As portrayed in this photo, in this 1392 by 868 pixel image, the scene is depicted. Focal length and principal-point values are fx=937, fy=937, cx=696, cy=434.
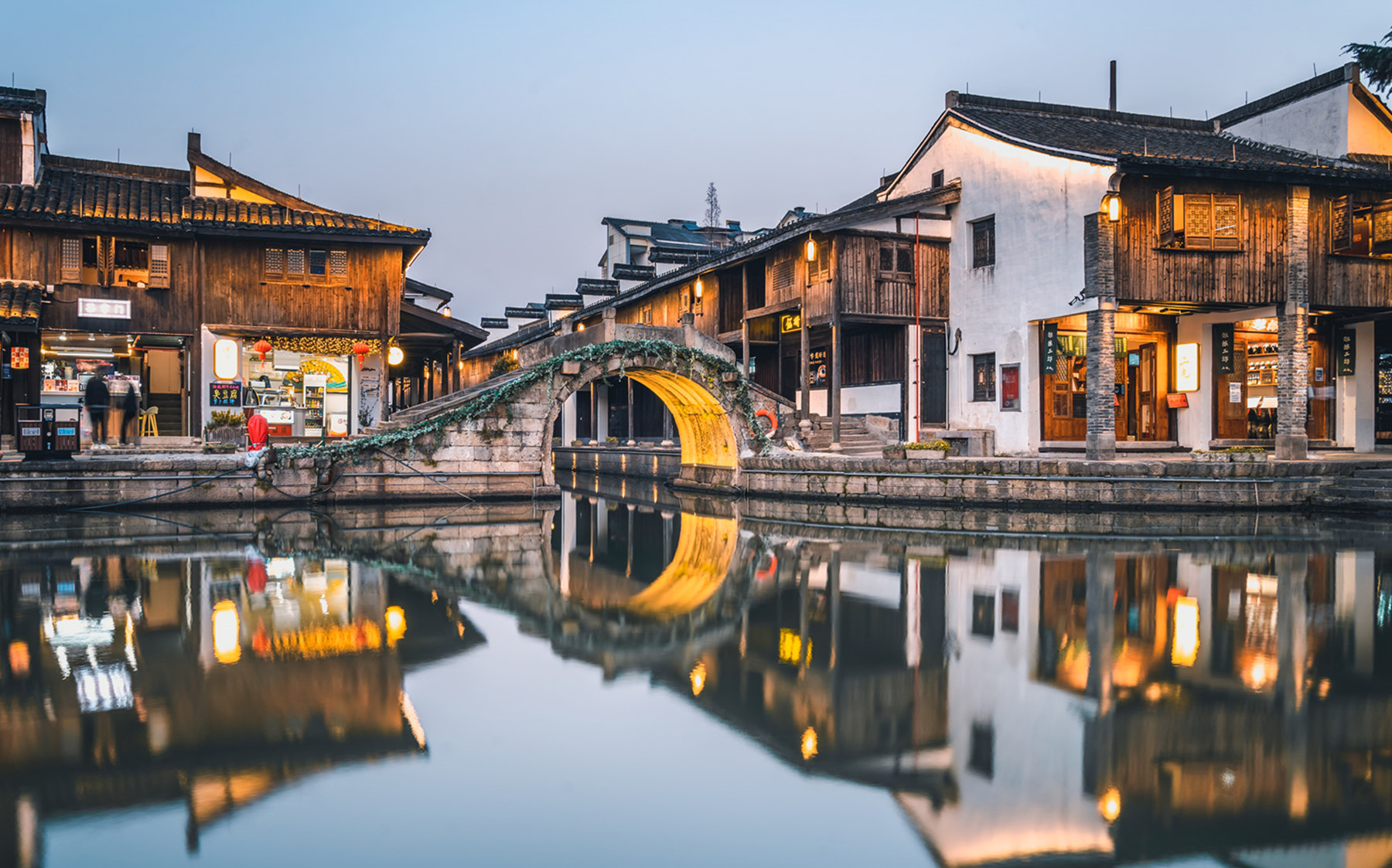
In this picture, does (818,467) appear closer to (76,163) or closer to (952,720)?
(952,720)

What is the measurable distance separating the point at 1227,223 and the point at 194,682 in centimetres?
2108

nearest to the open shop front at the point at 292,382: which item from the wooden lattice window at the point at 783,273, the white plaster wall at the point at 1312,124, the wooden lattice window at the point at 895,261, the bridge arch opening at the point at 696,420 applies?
the bridge arch opening at the point at 696,420

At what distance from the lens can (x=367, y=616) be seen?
30.5 feet

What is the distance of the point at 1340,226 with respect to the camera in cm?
2083

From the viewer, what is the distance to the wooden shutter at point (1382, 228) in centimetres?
2084

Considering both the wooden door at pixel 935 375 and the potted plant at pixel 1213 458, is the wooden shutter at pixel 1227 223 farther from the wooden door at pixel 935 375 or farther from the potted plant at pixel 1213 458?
the wooden door at pixel 935 375

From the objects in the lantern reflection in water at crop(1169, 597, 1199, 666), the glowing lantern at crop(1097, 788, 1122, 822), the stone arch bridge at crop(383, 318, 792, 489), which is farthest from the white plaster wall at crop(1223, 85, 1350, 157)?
the glowing lantern at crop(1097, 788, 1122, 822)

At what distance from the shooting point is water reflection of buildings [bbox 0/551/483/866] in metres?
5.05

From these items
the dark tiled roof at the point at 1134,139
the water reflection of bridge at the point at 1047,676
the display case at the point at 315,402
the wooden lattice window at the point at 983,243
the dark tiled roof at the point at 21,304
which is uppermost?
the dark tiled roof at the point at 1134,139

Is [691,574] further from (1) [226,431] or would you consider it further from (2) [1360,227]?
(2) [1360,227]

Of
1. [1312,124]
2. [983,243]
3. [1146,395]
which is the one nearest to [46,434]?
[983,243]

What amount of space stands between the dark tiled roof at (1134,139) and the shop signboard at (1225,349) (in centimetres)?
403

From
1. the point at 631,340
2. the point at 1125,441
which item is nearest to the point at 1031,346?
the point at 1125,441

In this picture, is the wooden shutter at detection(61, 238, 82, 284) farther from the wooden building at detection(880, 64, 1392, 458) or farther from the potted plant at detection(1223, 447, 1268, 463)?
the potted plant at detection(1223, 447, 1268, 463)
